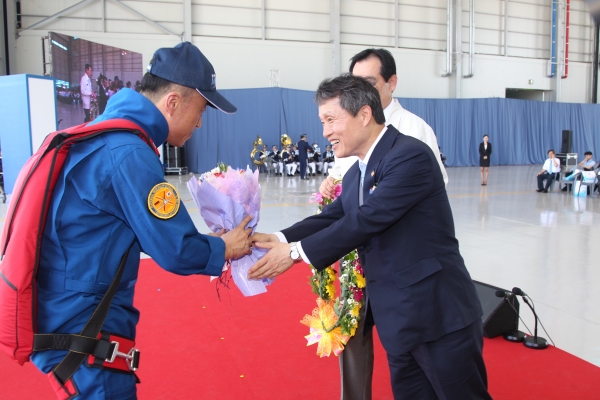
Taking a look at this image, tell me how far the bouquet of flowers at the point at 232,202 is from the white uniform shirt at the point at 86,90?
1279cm

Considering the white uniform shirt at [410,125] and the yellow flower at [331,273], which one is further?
the yellow flower at [331,273]

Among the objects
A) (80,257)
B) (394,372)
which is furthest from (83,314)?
(394,372)

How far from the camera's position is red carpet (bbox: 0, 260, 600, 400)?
271 centimetres

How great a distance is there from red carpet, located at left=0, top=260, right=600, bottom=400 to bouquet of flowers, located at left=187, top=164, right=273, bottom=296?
3.41ft

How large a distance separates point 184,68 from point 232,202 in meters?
0.56

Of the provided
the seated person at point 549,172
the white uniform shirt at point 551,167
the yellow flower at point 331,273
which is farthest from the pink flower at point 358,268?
the white uniform shirt at point 551,167

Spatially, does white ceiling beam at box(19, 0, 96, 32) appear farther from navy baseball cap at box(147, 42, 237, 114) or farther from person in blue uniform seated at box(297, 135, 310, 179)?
navy baseball cap at box(147, 42, 237, 114)

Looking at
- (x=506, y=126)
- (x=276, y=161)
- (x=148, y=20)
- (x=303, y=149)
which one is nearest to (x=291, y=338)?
(x=303, y=149)

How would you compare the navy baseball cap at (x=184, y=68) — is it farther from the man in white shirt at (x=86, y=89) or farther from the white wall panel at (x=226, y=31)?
the white wall panel at (x=226, y=31)

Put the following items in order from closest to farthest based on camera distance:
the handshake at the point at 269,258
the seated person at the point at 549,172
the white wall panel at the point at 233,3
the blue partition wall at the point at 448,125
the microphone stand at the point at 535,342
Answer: the handshake at the point at 269,258, the microphone stand at the point at 535,342, the seated person at the point at 549,172, the white wall panel at the point at 233,3, the blue partition wall at the point at 448,125

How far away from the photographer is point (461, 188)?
1293 cm

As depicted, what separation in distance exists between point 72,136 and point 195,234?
39cm

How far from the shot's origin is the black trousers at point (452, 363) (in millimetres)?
1617

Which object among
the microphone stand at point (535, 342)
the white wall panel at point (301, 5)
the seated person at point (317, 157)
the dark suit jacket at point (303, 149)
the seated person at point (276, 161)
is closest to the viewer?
the microphone stand at point (535, 342)
